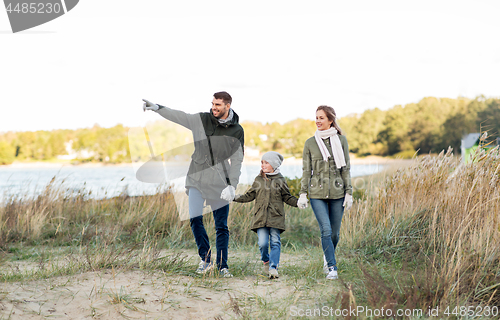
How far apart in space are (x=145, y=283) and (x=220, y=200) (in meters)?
1.08

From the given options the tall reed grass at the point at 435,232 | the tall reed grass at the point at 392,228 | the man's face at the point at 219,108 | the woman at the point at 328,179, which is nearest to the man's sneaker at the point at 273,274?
the woman at the point at 328,179

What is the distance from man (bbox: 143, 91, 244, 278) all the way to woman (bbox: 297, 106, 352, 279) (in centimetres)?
75

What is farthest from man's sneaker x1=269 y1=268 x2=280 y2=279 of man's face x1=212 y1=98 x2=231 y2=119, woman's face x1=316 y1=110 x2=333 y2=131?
man's face x1=212 y1=98 x2=231 y2=119

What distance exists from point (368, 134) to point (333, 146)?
5589cm

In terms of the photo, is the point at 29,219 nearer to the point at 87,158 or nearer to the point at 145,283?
the point at 145,283

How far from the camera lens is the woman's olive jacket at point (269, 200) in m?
4.15

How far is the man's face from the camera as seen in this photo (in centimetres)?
392

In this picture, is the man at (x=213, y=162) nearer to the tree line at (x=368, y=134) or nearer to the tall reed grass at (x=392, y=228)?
the tall reed grass at (x=392, y=228)

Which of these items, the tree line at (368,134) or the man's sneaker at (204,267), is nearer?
the man's sneaker at (204,267)

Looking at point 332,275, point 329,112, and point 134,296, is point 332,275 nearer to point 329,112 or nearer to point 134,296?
point 329,112

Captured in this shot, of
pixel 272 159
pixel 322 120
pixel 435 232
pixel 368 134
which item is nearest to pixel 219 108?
pixel 272 159

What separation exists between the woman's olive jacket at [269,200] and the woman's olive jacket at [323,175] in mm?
306

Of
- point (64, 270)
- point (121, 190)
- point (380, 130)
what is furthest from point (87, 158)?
point (64, 270)

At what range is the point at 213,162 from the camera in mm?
3979
